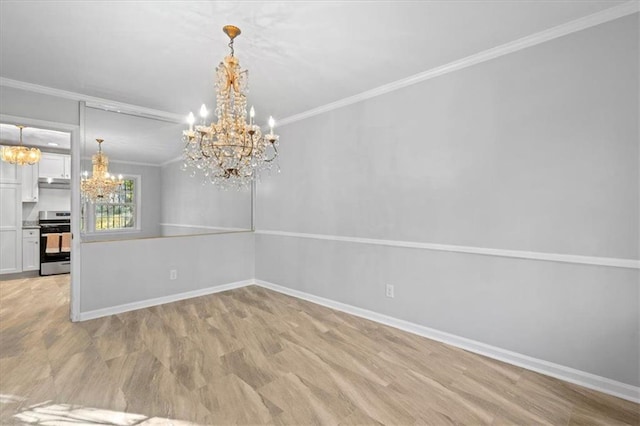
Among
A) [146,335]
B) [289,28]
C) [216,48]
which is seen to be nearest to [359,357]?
[146,335]

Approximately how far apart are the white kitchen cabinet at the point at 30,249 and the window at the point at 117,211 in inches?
134

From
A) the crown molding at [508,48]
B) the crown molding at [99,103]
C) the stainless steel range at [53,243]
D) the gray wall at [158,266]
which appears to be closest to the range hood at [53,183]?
the stainless steel range at [53,243]

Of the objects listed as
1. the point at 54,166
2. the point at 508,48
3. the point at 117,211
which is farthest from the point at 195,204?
the point at 508,48

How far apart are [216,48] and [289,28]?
26.8 inches

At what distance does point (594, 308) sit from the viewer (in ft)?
7.20

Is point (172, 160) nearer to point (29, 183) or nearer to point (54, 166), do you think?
point (54, 166)

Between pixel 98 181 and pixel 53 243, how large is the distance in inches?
131

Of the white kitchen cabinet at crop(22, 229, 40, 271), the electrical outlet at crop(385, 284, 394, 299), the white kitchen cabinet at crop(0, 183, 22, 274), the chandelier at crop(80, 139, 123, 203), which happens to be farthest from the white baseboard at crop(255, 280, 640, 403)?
the white kitchen cabinet at crop(0, 183, 22, 274)

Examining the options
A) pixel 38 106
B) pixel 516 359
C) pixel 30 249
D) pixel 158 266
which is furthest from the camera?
pixel 30 249

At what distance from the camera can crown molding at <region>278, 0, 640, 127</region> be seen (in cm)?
209

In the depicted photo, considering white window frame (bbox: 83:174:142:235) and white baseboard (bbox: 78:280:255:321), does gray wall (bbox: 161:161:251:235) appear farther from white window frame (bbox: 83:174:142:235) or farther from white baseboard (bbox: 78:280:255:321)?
white baseboard (bbox: 78:280:255:321)

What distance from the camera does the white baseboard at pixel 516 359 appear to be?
2.11 m

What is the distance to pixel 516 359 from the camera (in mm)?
2518

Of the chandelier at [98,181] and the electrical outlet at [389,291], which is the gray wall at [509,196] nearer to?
the electrical outlet at [389,291]
